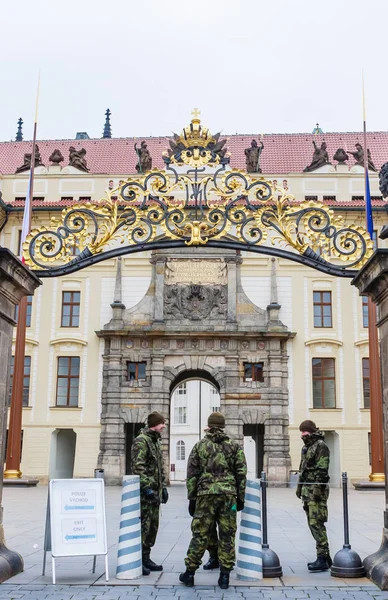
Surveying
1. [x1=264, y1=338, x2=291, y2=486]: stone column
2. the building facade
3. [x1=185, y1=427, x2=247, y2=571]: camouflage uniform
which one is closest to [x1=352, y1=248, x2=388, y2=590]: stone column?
[x1=185, y1=427, x2=247, y2=571]: camouflage uniform

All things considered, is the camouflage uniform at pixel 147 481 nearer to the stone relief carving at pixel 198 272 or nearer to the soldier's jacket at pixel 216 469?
the soldier's jacket at pixel 216 469

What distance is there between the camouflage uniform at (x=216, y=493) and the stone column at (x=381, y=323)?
62.1 inches

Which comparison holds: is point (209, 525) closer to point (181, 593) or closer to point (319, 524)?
point (181, 593)

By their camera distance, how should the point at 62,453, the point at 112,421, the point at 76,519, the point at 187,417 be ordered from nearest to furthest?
the point at 76,519 < the point at 112,421 < the point at 62,453 < the point at 187,417

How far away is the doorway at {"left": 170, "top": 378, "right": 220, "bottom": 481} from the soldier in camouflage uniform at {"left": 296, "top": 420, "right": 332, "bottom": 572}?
142 feet

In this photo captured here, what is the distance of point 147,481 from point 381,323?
3.33 m

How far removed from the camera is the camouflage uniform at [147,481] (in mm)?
8492

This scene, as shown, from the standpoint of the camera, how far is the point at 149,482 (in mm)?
8500

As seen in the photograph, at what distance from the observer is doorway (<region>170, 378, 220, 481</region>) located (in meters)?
52.5

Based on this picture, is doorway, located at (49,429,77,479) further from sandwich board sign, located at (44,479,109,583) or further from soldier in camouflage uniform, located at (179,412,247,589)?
soldier in camouflage uniform, located at (179,412,247,589)

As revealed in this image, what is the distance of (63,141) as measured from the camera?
4166 cm

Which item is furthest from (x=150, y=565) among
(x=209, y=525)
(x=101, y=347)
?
(x=101, y=347)

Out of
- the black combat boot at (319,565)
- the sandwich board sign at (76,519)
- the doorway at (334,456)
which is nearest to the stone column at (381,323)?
the black combat boot at (319,565)

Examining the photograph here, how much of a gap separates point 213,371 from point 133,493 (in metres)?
23.8
